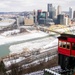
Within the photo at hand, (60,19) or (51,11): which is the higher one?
(51,11)

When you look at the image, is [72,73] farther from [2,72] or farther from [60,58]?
[2,72]

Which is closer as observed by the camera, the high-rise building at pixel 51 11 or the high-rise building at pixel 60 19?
the high-rise building at pixel 60 19

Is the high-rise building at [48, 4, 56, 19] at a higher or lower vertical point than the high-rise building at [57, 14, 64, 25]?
higher

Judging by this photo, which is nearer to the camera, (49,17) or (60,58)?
(60,58)

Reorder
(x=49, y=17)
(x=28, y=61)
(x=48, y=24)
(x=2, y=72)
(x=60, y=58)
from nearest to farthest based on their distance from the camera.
→ (x=60, y=58), (x=2, y=72), (x=28, y=61), (x=48, y=24), (x=49, y=17)

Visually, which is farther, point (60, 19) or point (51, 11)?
point (51, 11)

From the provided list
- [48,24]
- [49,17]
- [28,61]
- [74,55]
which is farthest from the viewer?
[49,17]

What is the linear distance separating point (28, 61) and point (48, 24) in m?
22.7

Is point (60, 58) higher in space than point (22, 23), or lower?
higher

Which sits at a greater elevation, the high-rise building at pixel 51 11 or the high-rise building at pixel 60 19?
the high-rise building at pixel 51 11

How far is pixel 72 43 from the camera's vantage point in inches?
210

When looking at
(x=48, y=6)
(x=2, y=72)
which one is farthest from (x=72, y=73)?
(x=48, y=6)

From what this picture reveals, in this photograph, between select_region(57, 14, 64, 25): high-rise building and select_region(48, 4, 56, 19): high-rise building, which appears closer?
select_region(57, 14, 64, 25): high-rise building


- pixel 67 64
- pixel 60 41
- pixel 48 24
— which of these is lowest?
pixel 48 24
